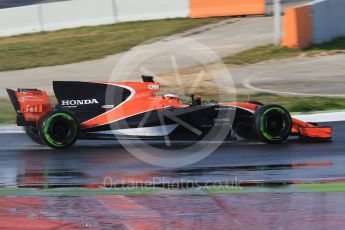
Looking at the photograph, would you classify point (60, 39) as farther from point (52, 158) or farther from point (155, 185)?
point (155, 185)

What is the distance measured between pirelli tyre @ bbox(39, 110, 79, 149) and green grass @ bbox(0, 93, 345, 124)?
3.48m

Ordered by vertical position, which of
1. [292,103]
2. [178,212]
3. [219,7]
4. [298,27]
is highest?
[219,7]

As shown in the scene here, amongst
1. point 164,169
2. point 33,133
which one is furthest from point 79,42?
point 164,169

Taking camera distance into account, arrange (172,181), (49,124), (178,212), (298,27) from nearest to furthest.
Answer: (178,212)
(172,181)
(49,124)
(298,27)

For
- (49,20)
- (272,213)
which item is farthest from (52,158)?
(49,20)

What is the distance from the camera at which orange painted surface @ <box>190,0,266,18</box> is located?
26.9 m

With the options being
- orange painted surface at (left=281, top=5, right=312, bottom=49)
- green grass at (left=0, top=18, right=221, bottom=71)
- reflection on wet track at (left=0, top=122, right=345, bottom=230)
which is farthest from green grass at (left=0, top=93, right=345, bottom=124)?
green grass at (left=0, top=18, right=221, bottom=71)

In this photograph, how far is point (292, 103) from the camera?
1420 cm

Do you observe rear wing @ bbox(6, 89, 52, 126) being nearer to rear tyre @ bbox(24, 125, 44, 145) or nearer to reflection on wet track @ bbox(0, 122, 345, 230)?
rear tyre @ bbox(24, 125, 44, 145)

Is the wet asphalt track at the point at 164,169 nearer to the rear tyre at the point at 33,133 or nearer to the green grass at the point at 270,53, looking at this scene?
the rear tyre at the point at 33,133

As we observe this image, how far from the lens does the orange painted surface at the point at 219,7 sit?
1060 inches

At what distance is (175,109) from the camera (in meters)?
9.69

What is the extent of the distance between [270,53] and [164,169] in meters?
13.5

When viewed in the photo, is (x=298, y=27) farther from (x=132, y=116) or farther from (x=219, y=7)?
(x=132, y=116)
